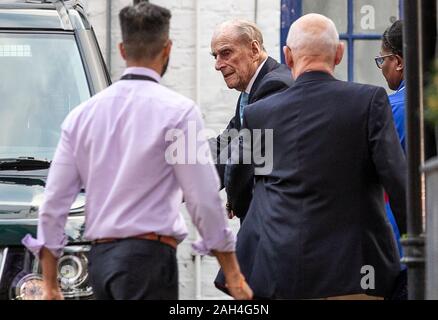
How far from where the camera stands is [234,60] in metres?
7.43

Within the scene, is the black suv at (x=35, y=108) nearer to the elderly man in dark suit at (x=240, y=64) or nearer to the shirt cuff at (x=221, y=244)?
the elderly man in dark suit at (x=240, y=64)

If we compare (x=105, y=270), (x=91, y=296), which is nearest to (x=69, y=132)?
(x=105, y=270)

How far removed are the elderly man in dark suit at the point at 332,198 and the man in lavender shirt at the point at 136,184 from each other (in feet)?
1.82

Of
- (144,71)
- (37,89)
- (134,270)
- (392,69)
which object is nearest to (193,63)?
(37,89)

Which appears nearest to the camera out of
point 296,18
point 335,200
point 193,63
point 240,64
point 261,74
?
point 335,200

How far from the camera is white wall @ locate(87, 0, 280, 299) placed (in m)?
10.5

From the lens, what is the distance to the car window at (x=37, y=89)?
681 cm

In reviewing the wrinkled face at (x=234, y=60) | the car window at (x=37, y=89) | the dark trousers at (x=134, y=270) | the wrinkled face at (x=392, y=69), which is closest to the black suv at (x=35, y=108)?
the car window at (x=37, y=89)

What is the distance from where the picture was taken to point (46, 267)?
17.1ft

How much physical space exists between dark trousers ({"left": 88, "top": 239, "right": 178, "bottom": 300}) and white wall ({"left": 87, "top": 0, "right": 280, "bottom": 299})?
534 cm

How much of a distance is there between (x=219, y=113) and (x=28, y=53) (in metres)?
3.51

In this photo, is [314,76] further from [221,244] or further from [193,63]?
[193,63]

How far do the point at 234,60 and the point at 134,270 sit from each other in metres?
2.55

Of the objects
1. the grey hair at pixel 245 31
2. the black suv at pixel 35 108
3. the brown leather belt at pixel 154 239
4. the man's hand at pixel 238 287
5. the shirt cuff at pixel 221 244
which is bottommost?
the man's hand at pixel 238 287
